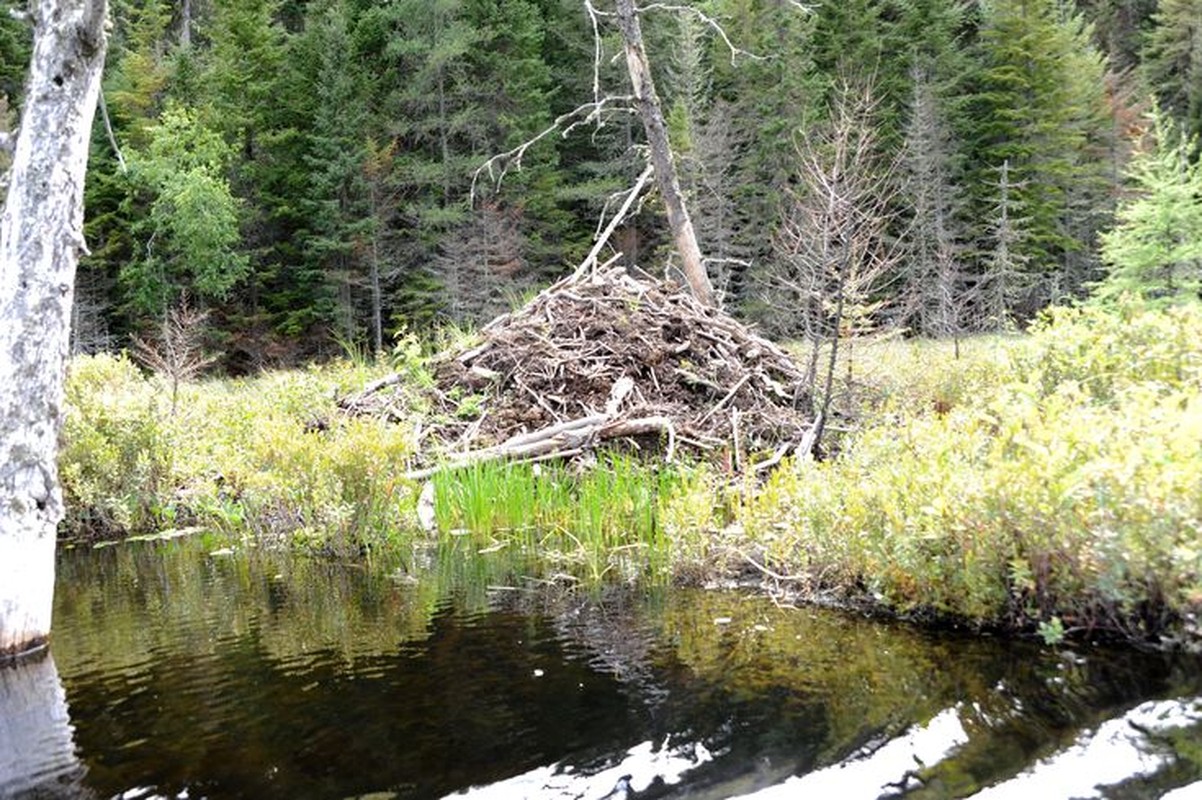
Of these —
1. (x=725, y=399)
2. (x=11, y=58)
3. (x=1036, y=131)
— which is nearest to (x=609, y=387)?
(x=725, y=399)

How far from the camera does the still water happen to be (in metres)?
3.30

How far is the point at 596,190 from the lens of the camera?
34406 mm

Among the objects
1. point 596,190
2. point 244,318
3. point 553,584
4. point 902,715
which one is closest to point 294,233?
point 244,318

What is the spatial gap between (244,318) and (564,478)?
29.3m

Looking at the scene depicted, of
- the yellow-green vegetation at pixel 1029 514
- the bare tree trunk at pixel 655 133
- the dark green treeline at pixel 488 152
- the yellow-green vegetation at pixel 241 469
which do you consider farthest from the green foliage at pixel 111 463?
the dark green treeline at pixel 488 152

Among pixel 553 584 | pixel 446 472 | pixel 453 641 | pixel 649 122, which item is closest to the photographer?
pixel 453 641

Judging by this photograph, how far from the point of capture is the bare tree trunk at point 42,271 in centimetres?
536

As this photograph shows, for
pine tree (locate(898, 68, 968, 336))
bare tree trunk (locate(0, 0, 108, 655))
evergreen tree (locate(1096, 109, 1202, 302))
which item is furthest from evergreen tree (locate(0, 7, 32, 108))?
evergreen tree (locate(1096, 109, 1202, 302))

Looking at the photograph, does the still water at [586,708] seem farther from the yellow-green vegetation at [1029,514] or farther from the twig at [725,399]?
the twig at [725,399]

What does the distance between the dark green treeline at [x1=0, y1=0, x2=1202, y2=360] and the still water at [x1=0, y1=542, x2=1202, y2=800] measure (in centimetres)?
2571

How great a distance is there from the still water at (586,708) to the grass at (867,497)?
331 millimetres

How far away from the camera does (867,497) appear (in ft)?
16.8

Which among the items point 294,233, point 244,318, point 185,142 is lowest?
point 244,318

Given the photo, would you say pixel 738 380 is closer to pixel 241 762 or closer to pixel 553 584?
pixel 553 584
